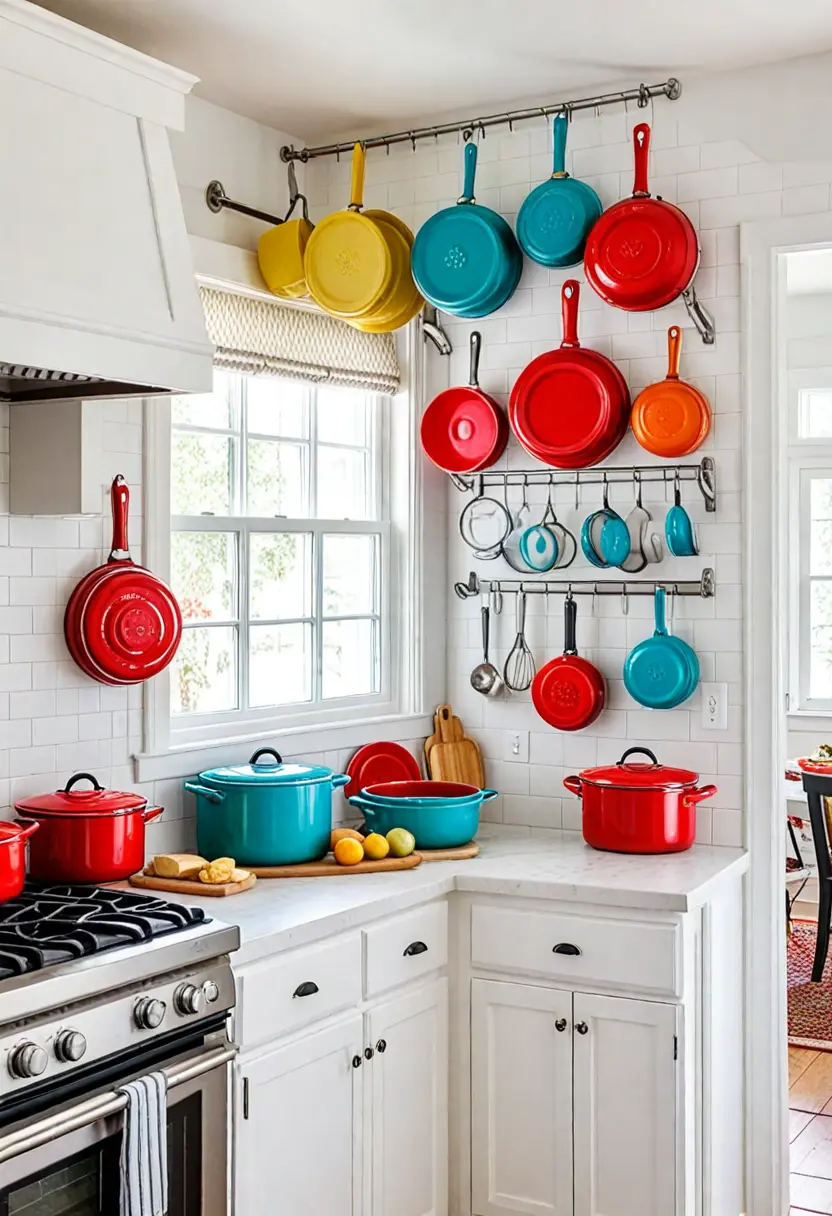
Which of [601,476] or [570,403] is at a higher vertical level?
[570,403]

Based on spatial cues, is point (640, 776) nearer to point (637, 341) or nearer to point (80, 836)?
point (637, 341)

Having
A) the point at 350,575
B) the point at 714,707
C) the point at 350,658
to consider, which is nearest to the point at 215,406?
the point at 350,575

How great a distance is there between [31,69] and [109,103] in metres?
0.20

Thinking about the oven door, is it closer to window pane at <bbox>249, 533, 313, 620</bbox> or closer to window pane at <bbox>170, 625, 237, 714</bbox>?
window pane at <bbox>170, 625, 237, 714</bbox>

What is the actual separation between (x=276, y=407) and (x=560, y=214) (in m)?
0.94

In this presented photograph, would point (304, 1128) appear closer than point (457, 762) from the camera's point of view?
Yes

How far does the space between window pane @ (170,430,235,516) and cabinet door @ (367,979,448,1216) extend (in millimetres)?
1365

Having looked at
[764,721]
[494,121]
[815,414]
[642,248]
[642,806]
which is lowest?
[642,806]

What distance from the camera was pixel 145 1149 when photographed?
7.38ft

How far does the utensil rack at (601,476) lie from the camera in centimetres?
352

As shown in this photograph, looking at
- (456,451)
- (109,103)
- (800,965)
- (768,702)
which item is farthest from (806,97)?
(800,965)

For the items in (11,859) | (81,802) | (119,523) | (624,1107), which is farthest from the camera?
(119,523)

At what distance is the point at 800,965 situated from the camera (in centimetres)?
557

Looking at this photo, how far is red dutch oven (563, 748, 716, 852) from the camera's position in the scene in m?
3.36
